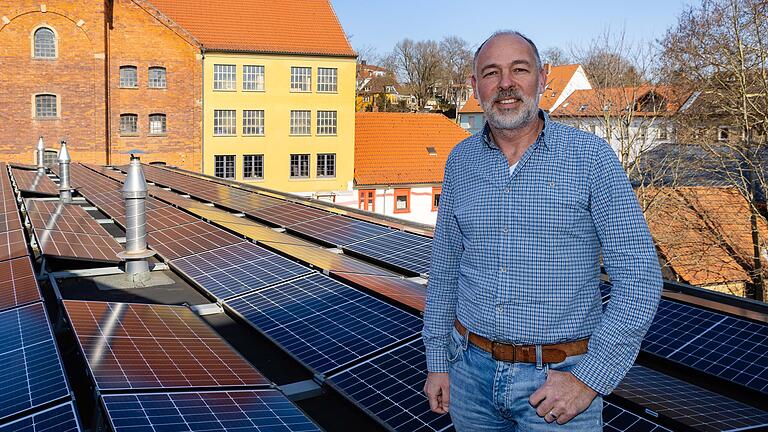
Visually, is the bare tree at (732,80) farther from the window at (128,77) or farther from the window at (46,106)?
the window at (46,106)

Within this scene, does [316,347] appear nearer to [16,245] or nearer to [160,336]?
[160,336]

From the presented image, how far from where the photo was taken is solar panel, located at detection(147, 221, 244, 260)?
30.5ft

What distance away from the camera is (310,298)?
641cm

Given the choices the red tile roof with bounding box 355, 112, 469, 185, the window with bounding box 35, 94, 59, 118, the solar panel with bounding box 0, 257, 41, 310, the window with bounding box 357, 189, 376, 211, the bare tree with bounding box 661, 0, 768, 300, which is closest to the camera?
the solar panel with bounding box 0, 257, 41, 310

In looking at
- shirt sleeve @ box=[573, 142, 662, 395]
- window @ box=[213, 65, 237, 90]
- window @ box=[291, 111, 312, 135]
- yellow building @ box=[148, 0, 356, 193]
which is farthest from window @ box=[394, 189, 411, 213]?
shirt sleeve @ box=[573, 142, 662, 395]

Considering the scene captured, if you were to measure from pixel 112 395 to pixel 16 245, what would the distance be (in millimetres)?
5607

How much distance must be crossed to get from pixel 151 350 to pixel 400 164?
44.6 metres

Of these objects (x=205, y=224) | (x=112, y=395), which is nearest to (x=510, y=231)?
(x=112, y=395)

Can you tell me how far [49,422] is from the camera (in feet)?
10.8

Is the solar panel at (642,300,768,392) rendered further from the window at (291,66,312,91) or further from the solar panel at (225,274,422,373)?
the window at (291,66,312,91)

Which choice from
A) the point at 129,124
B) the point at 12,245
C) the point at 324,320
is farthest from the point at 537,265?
the point at 129,124

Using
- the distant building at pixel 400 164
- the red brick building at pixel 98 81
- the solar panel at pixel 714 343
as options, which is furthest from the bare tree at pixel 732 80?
the red brick building at pixel 98 81

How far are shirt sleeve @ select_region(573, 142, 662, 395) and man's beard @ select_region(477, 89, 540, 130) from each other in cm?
40

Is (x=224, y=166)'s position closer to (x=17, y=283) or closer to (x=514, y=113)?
(x=17, y=283)
